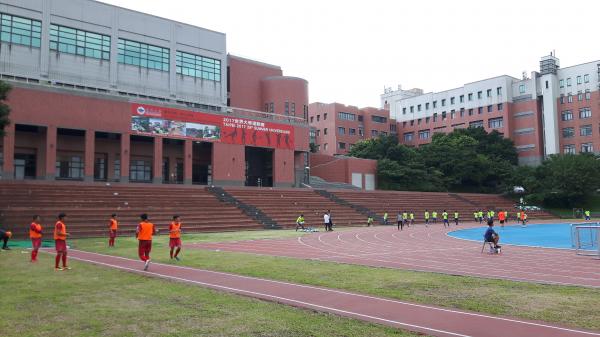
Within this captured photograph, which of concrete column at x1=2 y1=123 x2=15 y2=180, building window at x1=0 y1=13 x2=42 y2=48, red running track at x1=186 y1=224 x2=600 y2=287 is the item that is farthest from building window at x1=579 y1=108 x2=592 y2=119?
concrete column at x1=2 y1=123 x2=15 y2=180

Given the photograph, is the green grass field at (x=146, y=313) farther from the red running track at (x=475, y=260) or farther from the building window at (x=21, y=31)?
the building window at (x=21, y=31)

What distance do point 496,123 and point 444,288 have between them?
267 feet

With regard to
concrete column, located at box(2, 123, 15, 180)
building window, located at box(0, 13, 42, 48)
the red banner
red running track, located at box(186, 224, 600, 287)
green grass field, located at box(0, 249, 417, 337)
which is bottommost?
red running track, located at box(186, 224, 600, 287)

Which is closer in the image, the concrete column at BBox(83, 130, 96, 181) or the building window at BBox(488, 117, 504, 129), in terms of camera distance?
the concrete column at BBox(83, 130, 96, 181)

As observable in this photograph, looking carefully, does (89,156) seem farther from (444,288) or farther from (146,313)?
(444,288)

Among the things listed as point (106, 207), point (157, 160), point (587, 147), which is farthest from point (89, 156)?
point (587, 147)

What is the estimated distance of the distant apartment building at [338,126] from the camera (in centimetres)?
8756

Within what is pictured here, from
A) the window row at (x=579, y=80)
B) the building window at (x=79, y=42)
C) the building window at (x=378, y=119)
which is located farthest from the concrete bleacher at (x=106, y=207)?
the window row at (x=579, y=80)

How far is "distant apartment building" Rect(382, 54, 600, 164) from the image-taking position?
7550 cm

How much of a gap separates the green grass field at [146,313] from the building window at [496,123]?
82.5 m

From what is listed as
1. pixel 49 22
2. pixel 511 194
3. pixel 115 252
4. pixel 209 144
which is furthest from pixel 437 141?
pixel 115 252

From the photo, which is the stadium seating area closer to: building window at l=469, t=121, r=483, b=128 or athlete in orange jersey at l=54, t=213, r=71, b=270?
athlete in orange jersey at l=54, t=213, r=71, b=270

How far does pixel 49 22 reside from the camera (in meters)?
42.8

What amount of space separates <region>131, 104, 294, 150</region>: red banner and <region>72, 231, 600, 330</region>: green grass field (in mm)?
31848
